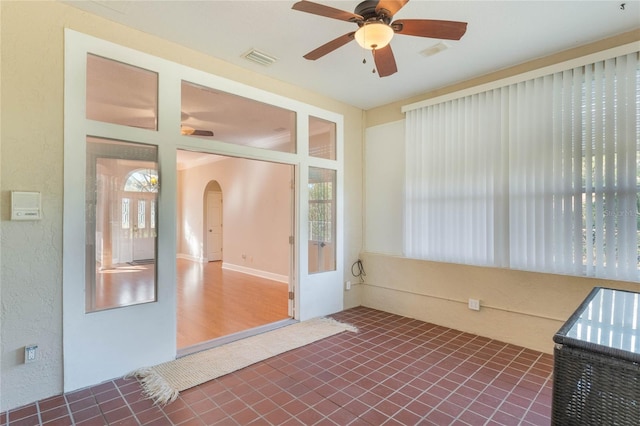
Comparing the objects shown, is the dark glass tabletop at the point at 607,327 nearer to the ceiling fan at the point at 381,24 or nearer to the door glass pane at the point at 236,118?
the ceiling fan at the point at 381,24

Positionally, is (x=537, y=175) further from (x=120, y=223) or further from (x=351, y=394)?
(x=120, y=223)

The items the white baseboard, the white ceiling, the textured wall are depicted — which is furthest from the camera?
the white baseboard

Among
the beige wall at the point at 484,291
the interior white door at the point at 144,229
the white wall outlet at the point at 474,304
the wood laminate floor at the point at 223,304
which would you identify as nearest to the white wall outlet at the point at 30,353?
the interior white door at the point at 144,229

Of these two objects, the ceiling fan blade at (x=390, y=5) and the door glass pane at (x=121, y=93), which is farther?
the door glass pane at (x=121, y=93)

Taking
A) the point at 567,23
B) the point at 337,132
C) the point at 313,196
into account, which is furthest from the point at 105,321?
the point at 567,23

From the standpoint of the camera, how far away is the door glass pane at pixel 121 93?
8.63 feet

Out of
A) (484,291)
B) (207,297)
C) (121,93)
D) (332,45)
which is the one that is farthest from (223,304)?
(332,45)

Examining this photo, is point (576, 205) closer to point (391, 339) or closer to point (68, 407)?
point (391, 339)

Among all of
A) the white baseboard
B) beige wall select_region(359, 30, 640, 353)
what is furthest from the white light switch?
the white baseboard

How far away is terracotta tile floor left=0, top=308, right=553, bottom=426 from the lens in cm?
215

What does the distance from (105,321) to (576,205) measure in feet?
14.2

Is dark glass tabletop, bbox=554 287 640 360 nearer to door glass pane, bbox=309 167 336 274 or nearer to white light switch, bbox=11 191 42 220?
door glass pane, bbox=309 167 336 274

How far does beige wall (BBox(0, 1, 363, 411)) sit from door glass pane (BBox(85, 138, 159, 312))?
0.22 meters

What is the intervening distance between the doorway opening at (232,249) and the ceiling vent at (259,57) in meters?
1.32
